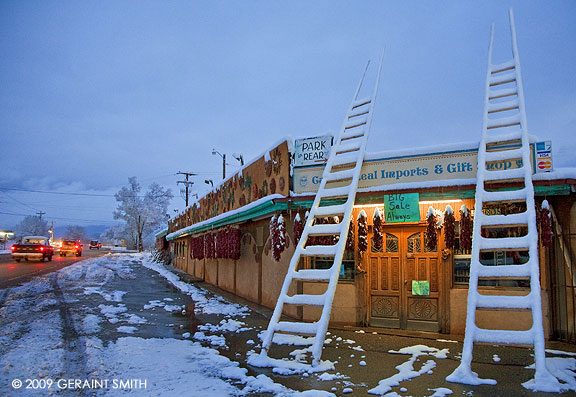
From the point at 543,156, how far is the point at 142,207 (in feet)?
251

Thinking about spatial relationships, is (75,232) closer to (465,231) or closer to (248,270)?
(248,270)

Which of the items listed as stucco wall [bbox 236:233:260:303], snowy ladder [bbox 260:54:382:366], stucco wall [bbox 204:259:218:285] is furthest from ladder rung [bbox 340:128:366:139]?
stucco wall [bbox 204:259:218:285]

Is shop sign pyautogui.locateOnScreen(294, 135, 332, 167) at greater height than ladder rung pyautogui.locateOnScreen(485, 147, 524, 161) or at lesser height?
greater

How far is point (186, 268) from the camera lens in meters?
26.9

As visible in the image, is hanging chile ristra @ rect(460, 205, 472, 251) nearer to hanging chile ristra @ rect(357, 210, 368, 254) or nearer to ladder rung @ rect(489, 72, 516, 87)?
hanging chile ristra @ rect(357, 210, 368, 254)

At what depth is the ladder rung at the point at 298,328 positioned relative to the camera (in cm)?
593

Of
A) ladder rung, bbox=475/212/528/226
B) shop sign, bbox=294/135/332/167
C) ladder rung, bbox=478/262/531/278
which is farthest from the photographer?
shop sign, bbox=294/135/332/167

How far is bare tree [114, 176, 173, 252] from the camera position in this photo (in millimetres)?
75812

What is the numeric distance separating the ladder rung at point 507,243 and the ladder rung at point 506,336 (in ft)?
3.83

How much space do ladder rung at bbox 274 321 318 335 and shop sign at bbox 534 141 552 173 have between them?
5.40 meters

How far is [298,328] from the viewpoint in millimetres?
5992

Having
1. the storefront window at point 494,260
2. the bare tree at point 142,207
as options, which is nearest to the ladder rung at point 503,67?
the storefront window at point 494,260

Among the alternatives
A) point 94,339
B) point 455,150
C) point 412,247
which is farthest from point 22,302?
point 455,150

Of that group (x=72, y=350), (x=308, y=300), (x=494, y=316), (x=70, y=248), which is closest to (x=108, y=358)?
(x=72, y=350)
